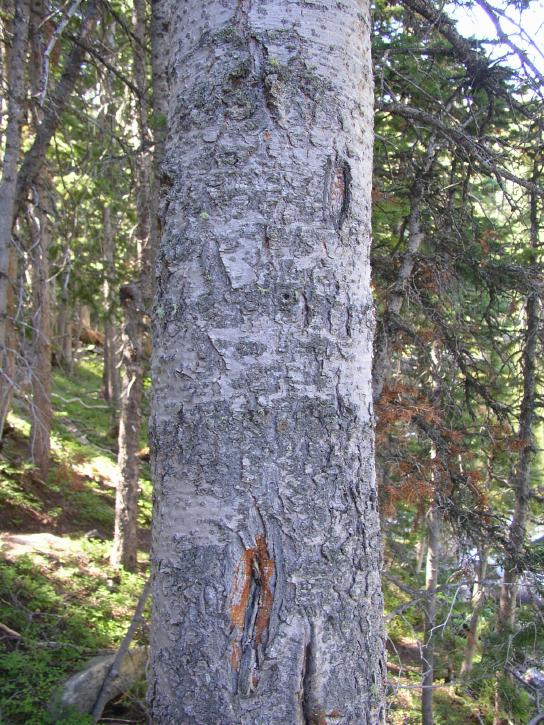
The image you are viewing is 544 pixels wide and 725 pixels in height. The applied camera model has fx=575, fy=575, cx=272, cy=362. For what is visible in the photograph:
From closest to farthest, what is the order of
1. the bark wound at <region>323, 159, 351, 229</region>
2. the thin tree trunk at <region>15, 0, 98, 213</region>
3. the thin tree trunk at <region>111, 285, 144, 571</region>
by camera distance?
the bark wound at <region>323, 159, 351, 229</region> < the thin tree trunk at <region>15, 0, 98, 213</region> < the thin tree trunk at <region>111, 285, 144, 571</region>

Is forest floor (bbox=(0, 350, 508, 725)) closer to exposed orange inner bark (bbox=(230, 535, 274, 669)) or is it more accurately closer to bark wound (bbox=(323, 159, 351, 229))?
exposed orange inner bark (bbox=(230, 535, 274, 669))

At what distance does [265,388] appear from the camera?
4.00 ft

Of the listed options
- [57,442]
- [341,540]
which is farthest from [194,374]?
[57,442]

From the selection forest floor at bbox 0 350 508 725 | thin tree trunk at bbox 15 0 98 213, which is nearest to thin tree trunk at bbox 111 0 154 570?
forest floor at bbox 0 350 508 725

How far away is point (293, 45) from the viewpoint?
1.32m

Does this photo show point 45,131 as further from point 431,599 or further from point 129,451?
point 431,599

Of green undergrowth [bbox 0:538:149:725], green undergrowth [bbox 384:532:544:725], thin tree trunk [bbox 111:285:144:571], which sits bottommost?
green undergrowth [bbox 384:532:544:725]

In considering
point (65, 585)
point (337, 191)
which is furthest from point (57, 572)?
point (337, 191)

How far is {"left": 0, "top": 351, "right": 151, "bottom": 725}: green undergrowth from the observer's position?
14.8 feet

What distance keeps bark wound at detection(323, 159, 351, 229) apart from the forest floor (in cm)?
170

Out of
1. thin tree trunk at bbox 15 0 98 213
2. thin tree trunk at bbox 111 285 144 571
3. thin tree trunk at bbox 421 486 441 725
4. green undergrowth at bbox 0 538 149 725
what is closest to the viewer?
green undergrowth at bbox 0 538 149 725

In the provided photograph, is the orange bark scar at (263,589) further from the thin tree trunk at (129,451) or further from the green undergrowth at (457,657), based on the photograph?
the thin tree trunk at (129,451)

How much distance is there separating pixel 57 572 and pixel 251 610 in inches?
254

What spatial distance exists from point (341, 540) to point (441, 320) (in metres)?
4.46
